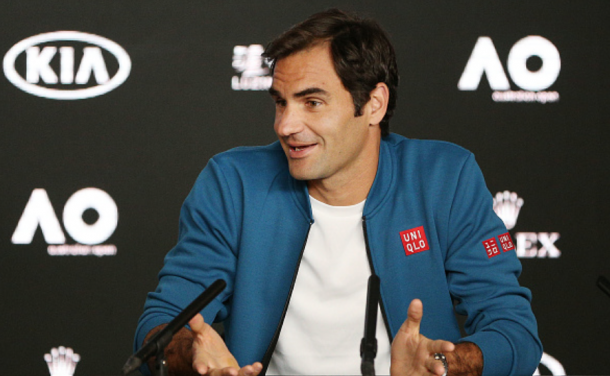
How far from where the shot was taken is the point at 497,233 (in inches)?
68.8

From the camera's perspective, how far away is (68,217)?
281 cm

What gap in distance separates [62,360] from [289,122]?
172 cm

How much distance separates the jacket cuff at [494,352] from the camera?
4.81 feet

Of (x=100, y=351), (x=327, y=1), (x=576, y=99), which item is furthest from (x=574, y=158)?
(x=100, y=351)

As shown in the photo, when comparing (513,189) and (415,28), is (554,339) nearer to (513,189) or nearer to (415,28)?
(513,189)

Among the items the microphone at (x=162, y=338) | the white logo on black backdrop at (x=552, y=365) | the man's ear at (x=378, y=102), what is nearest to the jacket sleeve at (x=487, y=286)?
the man's ear at (x=378, y=102)

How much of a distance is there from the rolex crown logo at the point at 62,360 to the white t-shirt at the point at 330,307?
143cm

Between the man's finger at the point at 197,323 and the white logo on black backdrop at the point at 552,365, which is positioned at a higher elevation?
the man's finger at the point at 197,323

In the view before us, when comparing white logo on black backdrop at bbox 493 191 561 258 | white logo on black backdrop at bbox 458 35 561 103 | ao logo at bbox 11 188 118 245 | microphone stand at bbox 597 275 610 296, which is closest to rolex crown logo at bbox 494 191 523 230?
white logo on black backdrop at bbox 493 191 561 258

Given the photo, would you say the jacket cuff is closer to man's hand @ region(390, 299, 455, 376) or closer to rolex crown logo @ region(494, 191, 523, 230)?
man's hand @ region(390, 299, 455, 376)

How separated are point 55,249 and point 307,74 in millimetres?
1571

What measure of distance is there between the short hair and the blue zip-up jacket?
24 cm

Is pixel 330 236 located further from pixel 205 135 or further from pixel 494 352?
pixel 205 135

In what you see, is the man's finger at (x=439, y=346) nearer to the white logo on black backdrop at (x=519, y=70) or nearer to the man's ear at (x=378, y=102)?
the man's ear at (x=378, y=102)
